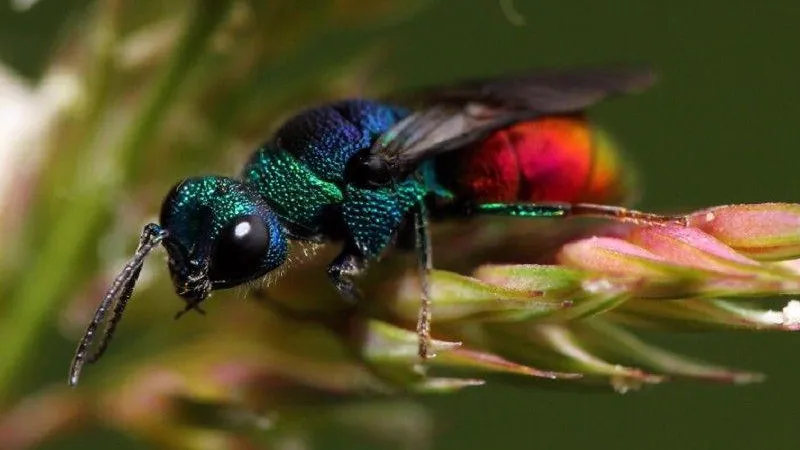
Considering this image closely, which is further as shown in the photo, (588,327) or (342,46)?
(342,46)

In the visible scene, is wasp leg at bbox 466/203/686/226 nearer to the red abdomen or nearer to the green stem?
the red abdomen

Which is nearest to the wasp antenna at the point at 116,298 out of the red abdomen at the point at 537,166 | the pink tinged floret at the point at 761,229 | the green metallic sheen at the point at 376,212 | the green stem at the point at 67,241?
the green stem at the point at 67,241

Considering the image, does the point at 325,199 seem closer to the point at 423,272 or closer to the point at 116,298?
the point at 423,272

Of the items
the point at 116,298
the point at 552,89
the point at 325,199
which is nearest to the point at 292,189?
the point at 325,199

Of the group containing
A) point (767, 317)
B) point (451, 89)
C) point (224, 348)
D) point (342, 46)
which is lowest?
point (767, 317)

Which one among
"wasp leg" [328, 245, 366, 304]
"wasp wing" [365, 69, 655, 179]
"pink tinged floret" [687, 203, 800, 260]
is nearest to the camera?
"pink tinged floret" [687, 203, 800, 260]

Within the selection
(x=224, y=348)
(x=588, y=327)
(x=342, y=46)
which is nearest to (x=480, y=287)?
(x=588, y=327)

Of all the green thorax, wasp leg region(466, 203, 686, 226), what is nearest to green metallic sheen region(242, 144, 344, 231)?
the green thorax

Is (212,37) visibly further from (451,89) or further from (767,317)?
(767,317)
